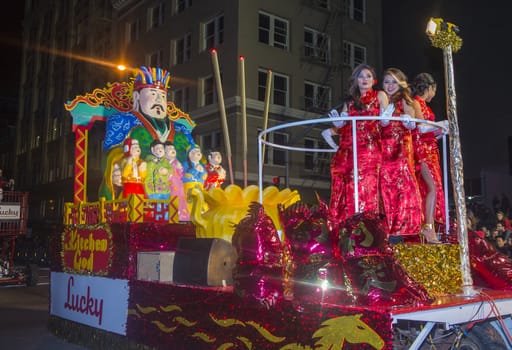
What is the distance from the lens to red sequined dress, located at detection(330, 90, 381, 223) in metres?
4.43

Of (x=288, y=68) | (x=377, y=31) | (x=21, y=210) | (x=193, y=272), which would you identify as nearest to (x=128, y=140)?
(x=193, y=272)

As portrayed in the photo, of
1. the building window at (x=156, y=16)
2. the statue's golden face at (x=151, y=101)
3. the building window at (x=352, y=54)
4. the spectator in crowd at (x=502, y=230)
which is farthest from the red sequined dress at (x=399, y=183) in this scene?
the building window at (x=156, y=16)

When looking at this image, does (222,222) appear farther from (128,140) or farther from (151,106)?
(151,106)

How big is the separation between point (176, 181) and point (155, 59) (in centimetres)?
1854

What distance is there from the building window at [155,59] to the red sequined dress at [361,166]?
21196mm

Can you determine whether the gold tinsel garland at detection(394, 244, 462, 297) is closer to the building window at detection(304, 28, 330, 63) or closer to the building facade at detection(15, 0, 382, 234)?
the building facade at detection(15, 0, 382, 234)

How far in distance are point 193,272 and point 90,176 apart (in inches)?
947

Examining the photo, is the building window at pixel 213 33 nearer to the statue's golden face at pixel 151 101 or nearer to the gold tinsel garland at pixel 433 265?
the statue's golden face at pixel 151 101

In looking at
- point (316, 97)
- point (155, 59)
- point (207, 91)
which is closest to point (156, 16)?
point (155, 59)

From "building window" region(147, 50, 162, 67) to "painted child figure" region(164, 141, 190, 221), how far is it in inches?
693

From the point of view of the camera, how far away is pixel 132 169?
23.0 ft

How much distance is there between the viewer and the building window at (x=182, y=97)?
883 inches

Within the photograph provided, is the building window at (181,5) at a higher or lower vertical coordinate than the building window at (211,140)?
higher

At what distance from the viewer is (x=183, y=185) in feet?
26.5
